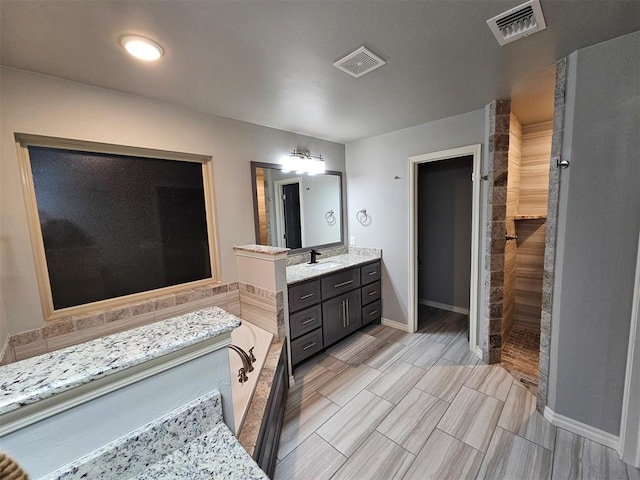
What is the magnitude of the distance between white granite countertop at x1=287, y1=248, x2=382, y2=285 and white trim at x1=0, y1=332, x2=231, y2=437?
1532mm

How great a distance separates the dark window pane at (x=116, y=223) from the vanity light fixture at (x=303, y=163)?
0.92 meters

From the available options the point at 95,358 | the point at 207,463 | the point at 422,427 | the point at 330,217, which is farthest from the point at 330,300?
the point at 95,358

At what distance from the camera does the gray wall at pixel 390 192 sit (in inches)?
112

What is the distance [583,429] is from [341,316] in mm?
1916

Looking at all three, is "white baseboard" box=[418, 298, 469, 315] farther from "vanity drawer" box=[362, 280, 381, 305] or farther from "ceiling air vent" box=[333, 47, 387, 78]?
"ceiling air vent" box=[333, 47, 387, 78]

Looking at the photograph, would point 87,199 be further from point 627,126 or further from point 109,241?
point 627,126

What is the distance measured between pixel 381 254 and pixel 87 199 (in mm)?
2825

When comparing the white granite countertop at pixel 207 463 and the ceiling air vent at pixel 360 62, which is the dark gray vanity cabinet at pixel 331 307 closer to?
the white granite countertop at pixel 207 463

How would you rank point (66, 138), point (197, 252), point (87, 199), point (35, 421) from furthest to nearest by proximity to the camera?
point (197, 252)
point (87, 199)
point (66, 138)
point (35, 421)

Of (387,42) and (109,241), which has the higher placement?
(387,42)

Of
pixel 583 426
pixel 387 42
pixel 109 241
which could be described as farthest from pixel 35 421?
pixel 583 426

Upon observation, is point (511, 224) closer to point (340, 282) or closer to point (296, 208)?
point (340, 282)

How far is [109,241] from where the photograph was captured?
1.92 meters

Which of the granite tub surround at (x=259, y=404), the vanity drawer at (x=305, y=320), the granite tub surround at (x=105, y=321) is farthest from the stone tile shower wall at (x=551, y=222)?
the granite tub surround at (x=105, y=321)
